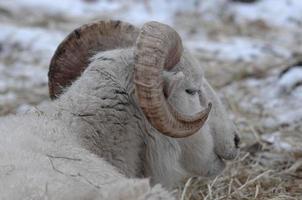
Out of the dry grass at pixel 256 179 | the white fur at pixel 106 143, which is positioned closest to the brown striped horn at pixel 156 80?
the white fur at pixel 106 143

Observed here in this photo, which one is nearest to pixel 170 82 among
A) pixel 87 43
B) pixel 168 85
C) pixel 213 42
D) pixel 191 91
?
pixel 168 85

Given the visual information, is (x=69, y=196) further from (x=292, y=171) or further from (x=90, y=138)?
(x=292, y=171)

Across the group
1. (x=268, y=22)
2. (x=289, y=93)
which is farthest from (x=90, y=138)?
(x=268, y=22)

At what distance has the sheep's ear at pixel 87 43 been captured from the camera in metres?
5.18

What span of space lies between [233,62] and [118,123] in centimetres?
603

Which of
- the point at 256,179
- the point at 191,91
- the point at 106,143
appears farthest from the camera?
the point at 256,179

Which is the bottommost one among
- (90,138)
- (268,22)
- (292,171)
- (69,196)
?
(268,22)

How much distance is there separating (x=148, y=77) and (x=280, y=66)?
17.9ft

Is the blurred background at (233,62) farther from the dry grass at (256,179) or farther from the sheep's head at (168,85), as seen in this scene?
the sheep's head at (168,85)

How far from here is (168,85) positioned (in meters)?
4.70

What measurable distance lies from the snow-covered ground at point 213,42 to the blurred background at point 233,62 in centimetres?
1

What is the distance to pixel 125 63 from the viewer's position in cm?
488

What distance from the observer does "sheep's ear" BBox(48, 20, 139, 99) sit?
518 centimetres

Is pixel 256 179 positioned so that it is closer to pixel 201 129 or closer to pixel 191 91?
pixel 201 129
